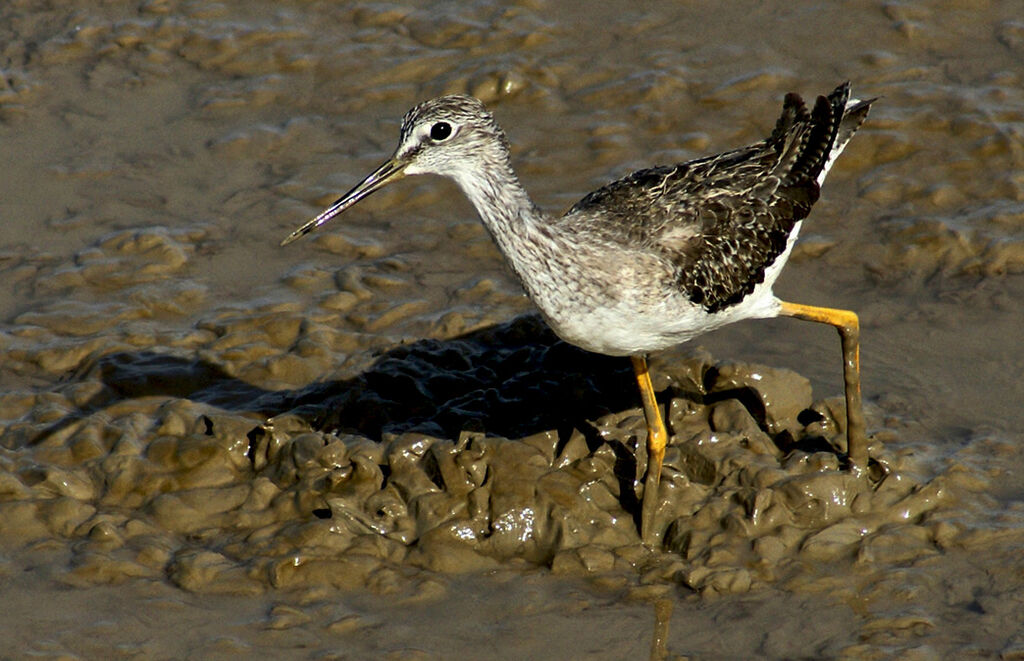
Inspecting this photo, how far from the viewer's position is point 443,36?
38.2ft

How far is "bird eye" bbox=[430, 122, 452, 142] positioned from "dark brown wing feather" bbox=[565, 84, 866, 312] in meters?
0.96

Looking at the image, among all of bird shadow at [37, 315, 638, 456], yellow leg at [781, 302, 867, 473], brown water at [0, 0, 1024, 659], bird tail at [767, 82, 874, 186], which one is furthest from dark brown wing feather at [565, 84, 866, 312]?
bird shadow at [37, 315, 638, 456]

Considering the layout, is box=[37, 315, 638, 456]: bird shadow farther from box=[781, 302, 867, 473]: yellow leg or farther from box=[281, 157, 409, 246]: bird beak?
box=[281, 157, 409, 246]: bird beak

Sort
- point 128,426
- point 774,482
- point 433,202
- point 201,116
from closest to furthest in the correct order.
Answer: point 774,482 → point 128,426 → point 433,202 → point 201,116

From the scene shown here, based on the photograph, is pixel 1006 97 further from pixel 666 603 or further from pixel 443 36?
pixel 666 603

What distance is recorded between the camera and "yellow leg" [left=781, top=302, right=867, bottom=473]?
7.51m

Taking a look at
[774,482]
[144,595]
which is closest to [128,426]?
[144,595]

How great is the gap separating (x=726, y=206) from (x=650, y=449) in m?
1.47

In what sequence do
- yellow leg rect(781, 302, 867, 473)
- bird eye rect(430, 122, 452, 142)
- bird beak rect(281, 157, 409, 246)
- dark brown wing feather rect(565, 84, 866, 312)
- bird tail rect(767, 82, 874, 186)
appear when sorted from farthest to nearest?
1. bird tail rect(767, 82, 874, 186)
2. yellow leg rect(781, 302, 867, 473)
3. dark brown wing feather rect(565, 84, 866, 312)
4. bird beak rect(281, 157, 409, 246)
5. bird eye rect(430, 122, 452, 142)

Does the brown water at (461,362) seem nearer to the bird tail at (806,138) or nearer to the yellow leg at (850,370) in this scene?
the yellow leg at (850,370)

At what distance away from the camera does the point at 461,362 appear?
835cm

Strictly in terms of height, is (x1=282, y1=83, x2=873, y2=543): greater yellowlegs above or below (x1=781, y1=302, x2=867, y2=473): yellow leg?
above

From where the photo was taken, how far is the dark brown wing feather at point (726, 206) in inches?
283

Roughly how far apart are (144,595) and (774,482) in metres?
3.50
